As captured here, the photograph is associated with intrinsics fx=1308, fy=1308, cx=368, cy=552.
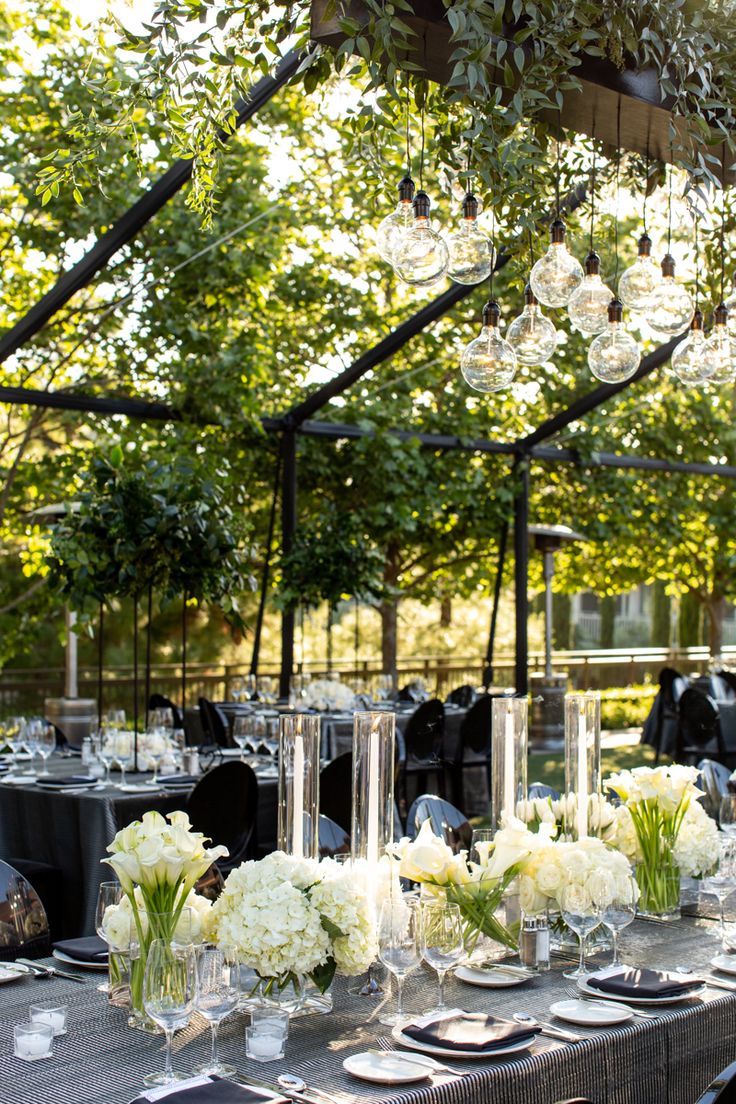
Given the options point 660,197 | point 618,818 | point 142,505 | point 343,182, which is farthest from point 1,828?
point 343,182

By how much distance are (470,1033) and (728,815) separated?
165cm

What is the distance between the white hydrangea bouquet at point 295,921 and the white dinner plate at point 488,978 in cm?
32

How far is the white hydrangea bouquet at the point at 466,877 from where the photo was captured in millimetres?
2785

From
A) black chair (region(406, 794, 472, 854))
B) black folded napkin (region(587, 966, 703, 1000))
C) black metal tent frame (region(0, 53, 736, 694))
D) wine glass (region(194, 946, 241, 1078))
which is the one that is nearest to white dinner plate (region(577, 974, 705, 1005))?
black folded napkin (region(587, 966, 703, 1000))

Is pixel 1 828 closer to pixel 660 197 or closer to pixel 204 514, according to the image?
pixel 204 514

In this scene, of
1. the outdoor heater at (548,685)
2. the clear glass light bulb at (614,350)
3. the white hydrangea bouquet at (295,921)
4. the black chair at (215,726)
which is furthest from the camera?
the outdoor heater at (548,685)

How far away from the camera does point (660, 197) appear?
179 inches

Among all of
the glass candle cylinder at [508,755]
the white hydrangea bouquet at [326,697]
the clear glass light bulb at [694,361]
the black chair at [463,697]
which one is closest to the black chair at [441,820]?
the glass candle cylinder at [508,755]

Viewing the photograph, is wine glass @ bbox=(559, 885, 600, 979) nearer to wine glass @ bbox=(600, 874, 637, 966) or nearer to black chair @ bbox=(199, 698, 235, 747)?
wine glass @ bbox=(600, 874, 637, 966)

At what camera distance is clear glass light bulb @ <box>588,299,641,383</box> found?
14.1ft

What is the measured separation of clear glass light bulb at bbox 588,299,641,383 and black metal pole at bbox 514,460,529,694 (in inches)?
309

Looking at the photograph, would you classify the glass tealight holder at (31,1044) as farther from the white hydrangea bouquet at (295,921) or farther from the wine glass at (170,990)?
the white hydrangea bouquet at (295,921)

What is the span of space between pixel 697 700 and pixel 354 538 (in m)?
2.94

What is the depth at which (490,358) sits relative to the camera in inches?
157
